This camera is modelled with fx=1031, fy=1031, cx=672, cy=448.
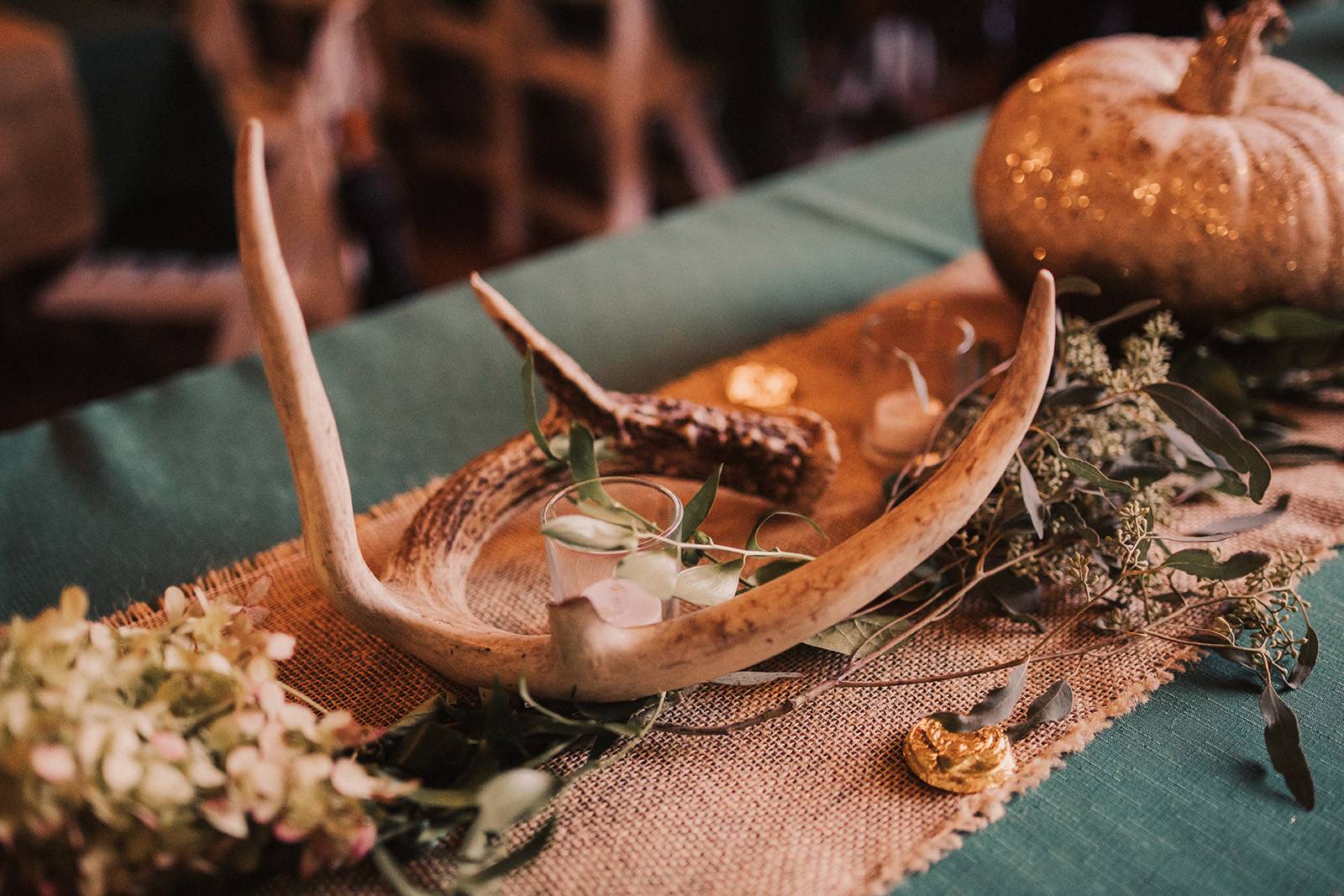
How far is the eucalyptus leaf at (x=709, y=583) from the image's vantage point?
0.54 m

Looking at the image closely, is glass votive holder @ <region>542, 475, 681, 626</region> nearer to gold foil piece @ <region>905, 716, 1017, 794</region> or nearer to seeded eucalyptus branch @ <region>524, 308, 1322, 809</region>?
seeded eucalyptus branch @ <region>524, 308, 1322, 809</region>

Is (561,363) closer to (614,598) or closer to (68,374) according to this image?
(614,598)

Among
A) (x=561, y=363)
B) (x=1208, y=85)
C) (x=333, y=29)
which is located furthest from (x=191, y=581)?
(x=333, y=29)

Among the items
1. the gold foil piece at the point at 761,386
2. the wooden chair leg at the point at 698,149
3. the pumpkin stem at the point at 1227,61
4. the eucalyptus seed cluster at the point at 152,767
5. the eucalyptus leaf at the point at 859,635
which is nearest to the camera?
the eucalyptus seed cluster at the point at 152,767

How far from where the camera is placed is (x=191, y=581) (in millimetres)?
740

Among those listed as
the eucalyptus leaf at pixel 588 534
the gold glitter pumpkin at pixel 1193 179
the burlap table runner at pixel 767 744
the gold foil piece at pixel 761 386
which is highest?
the gold glitter pumpkin at pixel 1193 179

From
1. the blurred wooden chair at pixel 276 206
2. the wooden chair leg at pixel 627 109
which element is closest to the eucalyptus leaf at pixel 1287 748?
the blurred wooden chair at pixel 276 206

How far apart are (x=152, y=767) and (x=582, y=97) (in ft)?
8.32

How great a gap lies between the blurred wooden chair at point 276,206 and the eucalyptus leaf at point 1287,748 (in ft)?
5.02

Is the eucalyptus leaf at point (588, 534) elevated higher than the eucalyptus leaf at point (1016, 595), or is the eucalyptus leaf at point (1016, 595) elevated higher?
the eucalyptus leaf at point (588, 534)

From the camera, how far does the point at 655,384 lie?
0.96m

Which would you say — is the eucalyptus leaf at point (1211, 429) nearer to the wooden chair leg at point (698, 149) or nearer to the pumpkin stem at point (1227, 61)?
the pumpkin stem at point (1227, 61)

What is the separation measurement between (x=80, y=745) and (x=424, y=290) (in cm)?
243

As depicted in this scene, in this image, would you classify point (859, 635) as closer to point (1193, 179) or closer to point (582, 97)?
point (1193, 179)
